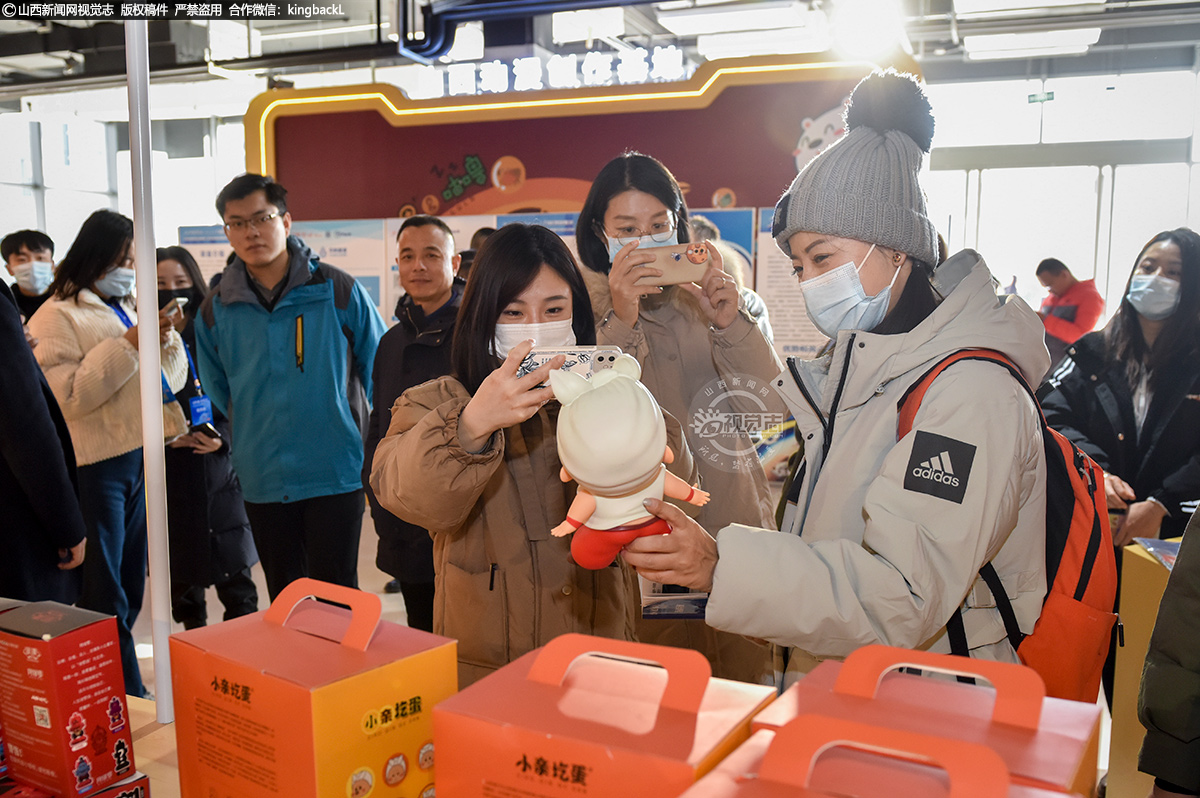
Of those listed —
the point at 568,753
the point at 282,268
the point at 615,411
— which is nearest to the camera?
the point at 568,753

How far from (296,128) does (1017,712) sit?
482cm

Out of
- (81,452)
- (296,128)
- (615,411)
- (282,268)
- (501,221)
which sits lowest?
(81,452)

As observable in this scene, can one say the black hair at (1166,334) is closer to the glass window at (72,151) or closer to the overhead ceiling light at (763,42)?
the overhead ceiling light at (763,42)

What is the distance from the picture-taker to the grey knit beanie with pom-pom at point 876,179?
136cm

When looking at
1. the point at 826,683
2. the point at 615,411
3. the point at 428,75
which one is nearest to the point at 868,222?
the point at 615,411

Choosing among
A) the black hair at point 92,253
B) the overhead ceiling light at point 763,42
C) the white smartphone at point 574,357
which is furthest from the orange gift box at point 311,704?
the overhead ceiling light at point 763,42

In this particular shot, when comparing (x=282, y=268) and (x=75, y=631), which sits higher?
(x=282, y=268)

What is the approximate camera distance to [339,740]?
76 centimetres

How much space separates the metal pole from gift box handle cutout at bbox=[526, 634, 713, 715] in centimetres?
100

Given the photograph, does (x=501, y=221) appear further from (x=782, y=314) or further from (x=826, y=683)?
(x=826, y=683)

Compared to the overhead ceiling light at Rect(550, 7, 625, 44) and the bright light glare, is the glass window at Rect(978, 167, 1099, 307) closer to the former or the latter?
the bright light glare

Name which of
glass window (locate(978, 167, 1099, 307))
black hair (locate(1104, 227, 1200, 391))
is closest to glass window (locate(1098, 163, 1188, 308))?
glass window (locate(978, 167, 1099, 307))

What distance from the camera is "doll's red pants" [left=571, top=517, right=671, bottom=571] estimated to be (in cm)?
101

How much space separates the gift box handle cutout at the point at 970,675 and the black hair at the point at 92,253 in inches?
141
